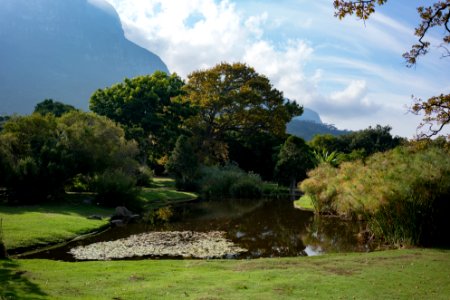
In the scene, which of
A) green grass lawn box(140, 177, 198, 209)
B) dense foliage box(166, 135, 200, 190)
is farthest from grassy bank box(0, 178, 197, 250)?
dense foliage box(166, 135, 200, 190)

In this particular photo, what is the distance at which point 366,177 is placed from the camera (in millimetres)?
18156

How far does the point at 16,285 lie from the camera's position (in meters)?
8.63

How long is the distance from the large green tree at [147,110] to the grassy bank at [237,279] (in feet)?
114

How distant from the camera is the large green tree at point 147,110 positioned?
47719mm

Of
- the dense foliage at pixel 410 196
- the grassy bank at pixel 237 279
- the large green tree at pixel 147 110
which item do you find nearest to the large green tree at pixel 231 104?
the large green tree at pixel 147 110

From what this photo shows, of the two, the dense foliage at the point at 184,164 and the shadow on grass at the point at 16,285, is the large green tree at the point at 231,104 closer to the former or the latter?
the dense foliage at the point at 184,164

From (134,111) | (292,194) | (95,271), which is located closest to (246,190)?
(292,194)

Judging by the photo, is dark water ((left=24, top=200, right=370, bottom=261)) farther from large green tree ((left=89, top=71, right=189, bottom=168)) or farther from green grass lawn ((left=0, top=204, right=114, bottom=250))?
large green tree ((left=89, top=71, right=189, bottom=168))

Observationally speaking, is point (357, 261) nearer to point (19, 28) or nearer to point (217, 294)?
point (217, 294)

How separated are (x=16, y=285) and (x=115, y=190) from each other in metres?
18.5

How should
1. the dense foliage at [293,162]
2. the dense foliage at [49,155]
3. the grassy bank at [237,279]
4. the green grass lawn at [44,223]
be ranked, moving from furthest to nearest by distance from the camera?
the dense foliage at [293,162] → the dense foliage at [49,155] → the green grass lawn at [44,223] → the grassy bank at [237,279]

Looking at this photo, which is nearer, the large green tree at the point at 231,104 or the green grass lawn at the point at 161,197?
the green grass lawn at the point at 161,197

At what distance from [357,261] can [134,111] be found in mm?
39037

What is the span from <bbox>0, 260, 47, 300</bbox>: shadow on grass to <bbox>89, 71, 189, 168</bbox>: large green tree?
116 ft
